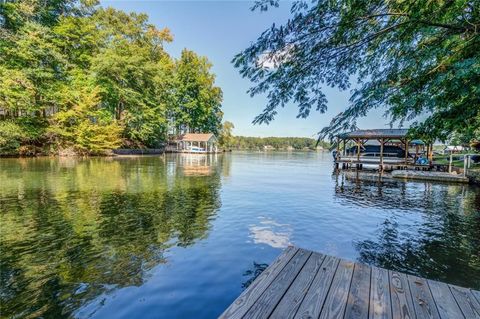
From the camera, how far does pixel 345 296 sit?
7.45 ft

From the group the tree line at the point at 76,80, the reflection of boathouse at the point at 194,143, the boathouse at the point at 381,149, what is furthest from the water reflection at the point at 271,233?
the reflection of boathouse at the point at 194,143

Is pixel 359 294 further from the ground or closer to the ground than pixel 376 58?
closer to the ground

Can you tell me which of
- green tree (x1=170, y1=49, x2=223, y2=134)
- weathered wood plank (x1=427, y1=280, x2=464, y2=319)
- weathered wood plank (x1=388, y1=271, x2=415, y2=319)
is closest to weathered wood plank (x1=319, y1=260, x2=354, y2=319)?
weathered wood plank (x1=388, y1=271, x2=415, y2=319)

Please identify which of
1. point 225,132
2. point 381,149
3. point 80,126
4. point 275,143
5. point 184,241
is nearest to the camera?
point 184,241

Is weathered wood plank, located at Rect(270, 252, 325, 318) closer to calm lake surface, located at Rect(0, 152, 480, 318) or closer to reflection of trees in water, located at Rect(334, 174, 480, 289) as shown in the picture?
calm lake surface, located at Rect(0, 152, 480, 318)

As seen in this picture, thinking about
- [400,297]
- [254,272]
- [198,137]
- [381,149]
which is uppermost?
[198,137]

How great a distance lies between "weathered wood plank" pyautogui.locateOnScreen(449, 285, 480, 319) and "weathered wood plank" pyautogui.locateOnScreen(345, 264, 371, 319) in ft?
2.35

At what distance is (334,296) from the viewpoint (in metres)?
2.27

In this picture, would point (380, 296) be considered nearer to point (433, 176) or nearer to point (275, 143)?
Answer: point (433, 176)

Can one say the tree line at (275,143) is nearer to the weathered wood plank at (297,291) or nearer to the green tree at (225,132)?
the green tree at (225,132)

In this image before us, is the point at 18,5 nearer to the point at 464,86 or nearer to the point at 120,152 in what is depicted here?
the point at 120,152

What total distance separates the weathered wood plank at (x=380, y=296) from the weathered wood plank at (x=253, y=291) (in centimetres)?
88

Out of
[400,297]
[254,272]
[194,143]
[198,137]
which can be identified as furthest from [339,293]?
[194,143]

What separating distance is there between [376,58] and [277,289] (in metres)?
4.71
